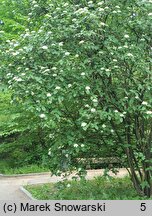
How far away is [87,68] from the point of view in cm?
633

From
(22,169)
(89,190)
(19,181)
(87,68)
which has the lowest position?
(22,169)

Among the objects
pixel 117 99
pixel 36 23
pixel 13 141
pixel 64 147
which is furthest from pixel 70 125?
pixel 13 141

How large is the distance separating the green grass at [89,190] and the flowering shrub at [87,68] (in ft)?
2.54

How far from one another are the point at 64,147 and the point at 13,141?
7172 mm

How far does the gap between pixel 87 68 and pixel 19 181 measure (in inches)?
228

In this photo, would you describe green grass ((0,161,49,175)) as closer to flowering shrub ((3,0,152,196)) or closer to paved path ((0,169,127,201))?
paved path ((0,169,127,201))

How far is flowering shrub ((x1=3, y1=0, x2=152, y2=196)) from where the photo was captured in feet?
19.8

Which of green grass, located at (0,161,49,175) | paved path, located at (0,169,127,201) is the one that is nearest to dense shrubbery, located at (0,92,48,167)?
green grass, located at (0,161,49,175)

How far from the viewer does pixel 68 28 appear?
6.22 metres

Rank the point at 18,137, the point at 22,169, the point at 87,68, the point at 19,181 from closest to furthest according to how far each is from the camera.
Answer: the point at 87,68 → the point at 19,181 → the point at 22,169 → the point at 18,137

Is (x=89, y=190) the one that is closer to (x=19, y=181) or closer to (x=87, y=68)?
(x=19, y=181)

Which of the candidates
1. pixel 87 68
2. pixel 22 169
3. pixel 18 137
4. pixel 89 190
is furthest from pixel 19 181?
pixel 87 68

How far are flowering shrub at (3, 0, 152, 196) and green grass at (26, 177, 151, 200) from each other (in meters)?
0.78

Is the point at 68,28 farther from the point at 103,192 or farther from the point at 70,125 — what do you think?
the point at 103,192
